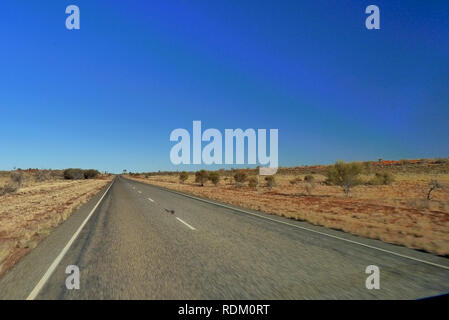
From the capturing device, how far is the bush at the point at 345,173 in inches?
990

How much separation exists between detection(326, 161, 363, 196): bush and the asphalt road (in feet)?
60.0

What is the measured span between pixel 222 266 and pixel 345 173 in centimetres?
2317

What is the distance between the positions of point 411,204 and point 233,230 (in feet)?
50.5

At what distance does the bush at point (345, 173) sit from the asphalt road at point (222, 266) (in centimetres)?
1828

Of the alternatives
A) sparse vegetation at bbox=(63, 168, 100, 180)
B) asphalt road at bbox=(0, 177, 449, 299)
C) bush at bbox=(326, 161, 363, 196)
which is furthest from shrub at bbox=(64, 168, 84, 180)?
asphalt road at bbox=(0, 177, 449, 299)

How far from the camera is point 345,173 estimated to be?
25391mm

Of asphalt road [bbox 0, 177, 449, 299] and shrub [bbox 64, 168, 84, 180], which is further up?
shrub [bbox 64, 168, 84, 180]

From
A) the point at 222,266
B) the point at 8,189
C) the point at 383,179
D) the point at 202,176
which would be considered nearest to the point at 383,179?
the point at 383,179

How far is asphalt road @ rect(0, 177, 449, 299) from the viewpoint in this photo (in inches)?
156

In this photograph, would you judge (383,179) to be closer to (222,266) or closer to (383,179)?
(383,179)

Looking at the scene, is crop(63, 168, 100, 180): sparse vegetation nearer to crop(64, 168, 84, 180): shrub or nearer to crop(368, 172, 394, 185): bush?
crop(64, 168, 84, 180): shrub

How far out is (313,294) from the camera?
151 inches
